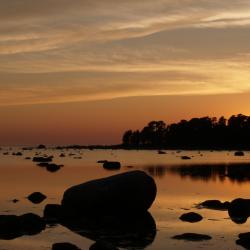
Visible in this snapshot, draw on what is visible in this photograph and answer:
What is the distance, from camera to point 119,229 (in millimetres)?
18828

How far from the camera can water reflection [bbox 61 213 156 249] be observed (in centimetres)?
1662

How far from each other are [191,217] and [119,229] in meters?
3.17

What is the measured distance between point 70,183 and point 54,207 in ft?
54.9

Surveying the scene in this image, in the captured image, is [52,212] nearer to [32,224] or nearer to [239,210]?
[32,224]

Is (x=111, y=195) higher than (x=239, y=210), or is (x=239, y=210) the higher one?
(x=111, y=195)

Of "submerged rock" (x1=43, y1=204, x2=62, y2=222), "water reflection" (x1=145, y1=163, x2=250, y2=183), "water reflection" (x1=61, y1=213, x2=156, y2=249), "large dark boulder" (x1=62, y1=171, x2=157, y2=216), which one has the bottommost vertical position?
"water reflection" (x1=145, y1=163, x2=250, y2=183)

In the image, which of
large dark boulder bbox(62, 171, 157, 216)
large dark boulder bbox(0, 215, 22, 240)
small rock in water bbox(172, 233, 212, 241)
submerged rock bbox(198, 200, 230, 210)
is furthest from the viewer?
submerged rock bbox(198, 200, 230, 210)

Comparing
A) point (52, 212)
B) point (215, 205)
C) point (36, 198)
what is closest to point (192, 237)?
point (52, 212)

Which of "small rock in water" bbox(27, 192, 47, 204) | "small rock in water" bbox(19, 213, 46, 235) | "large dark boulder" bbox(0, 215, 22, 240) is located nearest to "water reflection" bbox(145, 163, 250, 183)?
"small rock in water" bbox(27, 192, 47, 204)

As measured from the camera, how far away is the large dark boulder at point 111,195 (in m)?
21.7

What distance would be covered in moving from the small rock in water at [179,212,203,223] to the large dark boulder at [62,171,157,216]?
2215 millimetres

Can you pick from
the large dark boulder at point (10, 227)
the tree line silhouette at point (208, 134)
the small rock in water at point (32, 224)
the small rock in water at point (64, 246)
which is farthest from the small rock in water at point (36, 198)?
the tree line silhouette at point (208, 134)

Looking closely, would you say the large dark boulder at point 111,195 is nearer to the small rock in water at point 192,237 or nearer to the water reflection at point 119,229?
the water reflection at point 119,229

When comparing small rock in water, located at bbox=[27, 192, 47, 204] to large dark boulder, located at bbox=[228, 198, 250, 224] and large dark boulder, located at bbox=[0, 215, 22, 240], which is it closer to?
large dark boulder, located at bbox=[0, 215, 22, 240]
